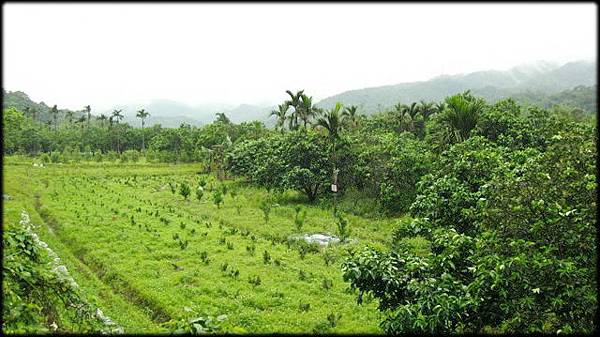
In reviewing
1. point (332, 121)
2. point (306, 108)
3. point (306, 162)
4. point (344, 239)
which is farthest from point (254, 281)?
point (306, 108)

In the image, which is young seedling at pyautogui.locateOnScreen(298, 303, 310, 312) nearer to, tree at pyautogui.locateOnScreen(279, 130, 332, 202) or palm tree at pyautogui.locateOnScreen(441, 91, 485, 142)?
palm tree at pyautogui.locateOnScreen(441, 91, 485, 142)

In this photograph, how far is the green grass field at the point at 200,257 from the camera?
41.2 ft

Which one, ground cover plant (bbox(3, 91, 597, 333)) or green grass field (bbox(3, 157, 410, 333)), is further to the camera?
green grass field (bbox(3, 157, 410, 333))

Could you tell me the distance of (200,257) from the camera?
56.2ft

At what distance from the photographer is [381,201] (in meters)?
26.5

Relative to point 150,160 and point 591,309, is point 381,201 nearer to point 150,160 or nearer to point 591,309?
point 591,309

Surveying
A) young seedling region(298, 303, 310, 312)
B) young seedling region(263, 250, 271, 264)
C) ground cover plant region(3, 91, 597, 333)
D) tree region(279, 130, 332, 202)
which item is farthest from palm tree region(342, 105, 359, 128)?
young seedling region(298, 303, 310, 312)

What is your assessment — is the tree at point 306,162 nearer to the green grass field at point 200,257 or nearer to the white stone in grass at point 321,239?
the green grass field at point 200,257

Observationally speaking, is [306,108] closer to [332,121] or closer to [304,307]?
[332,121]

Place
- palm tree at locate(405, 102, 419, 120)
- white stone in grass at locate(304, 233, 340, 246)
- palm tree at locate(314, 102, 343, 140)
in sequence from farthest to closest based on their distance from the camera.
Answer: palm tree at locate(405, 102, 419, 120), palm tree at locate(314, 102, 343, 140), white stone in grass at locate(304, 233, 340, 246)

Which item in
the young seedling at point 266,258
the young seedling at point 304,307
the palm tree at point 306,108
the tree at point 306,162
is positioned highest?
the palm tree at point 306,108

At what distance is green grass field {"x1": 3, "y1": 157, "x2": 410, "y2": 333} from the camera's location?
12570 mm

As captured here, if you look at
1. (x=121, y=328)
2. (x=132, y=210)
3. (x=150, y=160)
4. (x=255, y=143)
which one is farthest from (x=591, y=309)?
(x=150, y=160)

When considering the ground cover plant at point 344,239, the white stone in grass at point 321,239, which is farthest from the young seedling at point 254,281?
the white stone in grass at point 321,239
